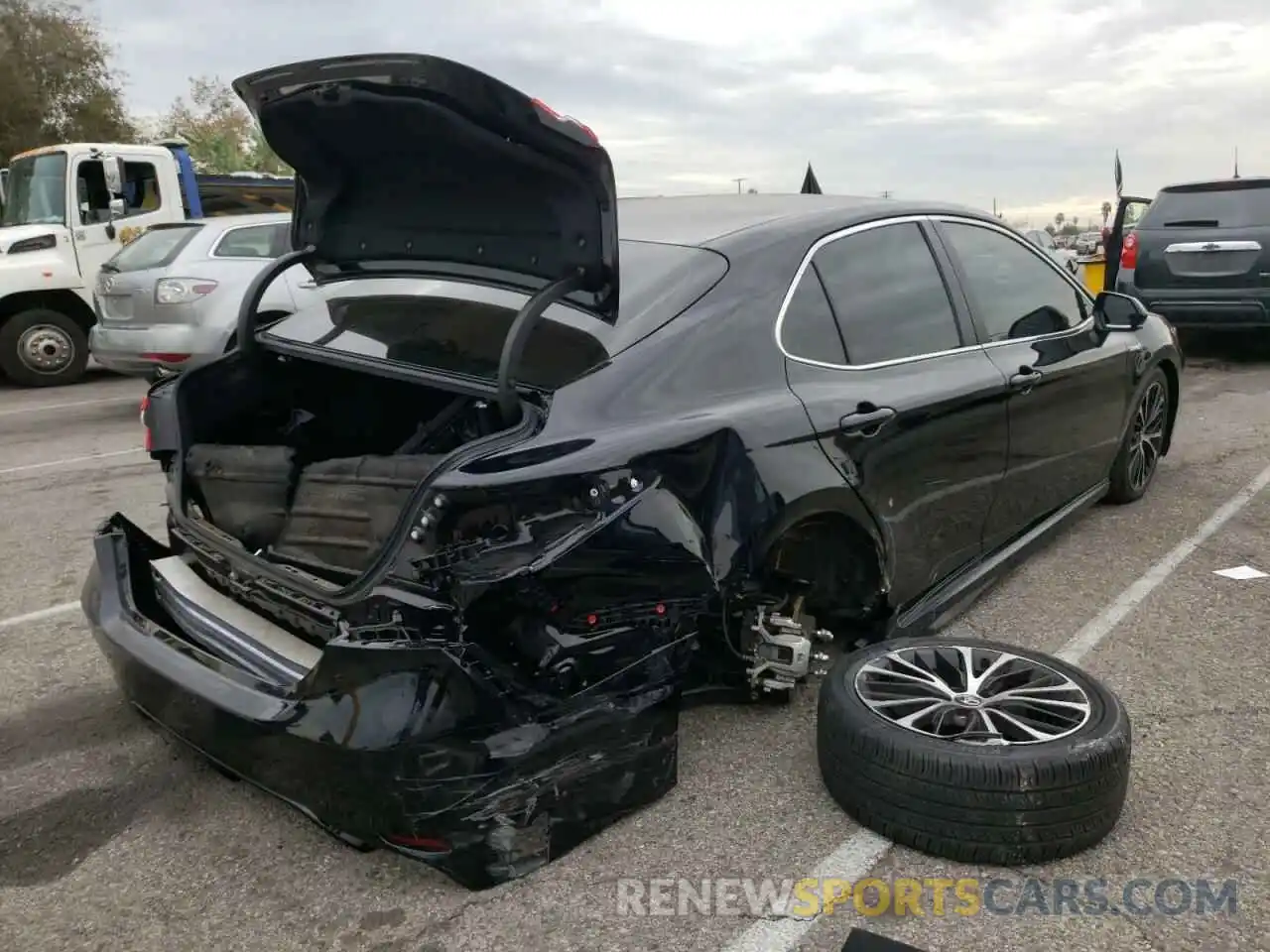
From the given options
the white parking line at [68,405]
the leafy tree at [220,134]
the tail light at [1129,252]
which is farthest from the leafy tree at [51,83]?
the tail light at [1129,252]

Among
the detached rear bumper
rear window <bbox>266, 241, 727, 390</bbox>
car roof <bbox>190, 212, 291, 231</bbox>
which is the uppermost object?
car roof <bbox>190, 212, 291, 231</bbox>

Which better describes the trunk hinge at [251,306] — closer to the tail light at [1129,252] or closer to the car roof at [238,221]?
the car roof at [238,221]

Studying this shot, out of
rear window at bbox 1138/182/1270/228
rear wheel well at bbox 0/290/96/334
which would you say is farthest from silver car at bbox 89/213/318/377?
rear window at bbox 1138/182/1270/228

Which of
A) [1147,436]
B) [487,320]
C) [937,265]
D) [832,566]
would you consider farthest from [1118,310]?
[487,320]

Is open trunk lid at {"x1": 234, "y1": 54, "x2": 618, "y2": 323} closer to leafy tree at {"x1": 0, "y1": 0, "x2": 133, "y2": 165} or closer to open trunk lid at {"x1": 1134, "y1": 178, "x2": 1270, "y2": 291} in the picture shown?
open trunk lid at {"x1": 1134, "y1": 178, "x2": 1270, "y2": 291}

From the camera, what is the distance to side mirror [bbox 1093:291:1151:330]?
470cm

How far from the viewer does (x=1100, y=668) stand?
3520 millimetres

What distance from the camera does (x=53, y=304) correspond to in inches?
445

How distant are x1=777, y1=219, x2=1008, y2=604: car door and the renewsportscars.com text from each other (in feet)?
3.33

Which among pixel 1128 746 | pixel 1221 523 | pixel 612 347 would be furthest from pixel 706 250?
pixel 1221 523

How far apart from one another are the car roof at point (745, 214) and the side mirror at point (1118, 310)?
111cm

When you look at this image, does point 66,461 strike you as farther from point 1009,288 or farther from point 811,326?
point 1009,288

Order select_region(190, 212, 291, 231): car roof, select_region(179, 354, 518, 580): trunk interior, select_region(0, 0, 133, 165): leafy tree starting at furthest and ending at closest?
select_region(0, 0, 133, 165): leafy tree
select_region(190, 212, 291, 231): car roof
select_region(179, 354, 518, 580): trunk interior

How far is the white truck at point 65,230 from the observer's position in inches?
430
